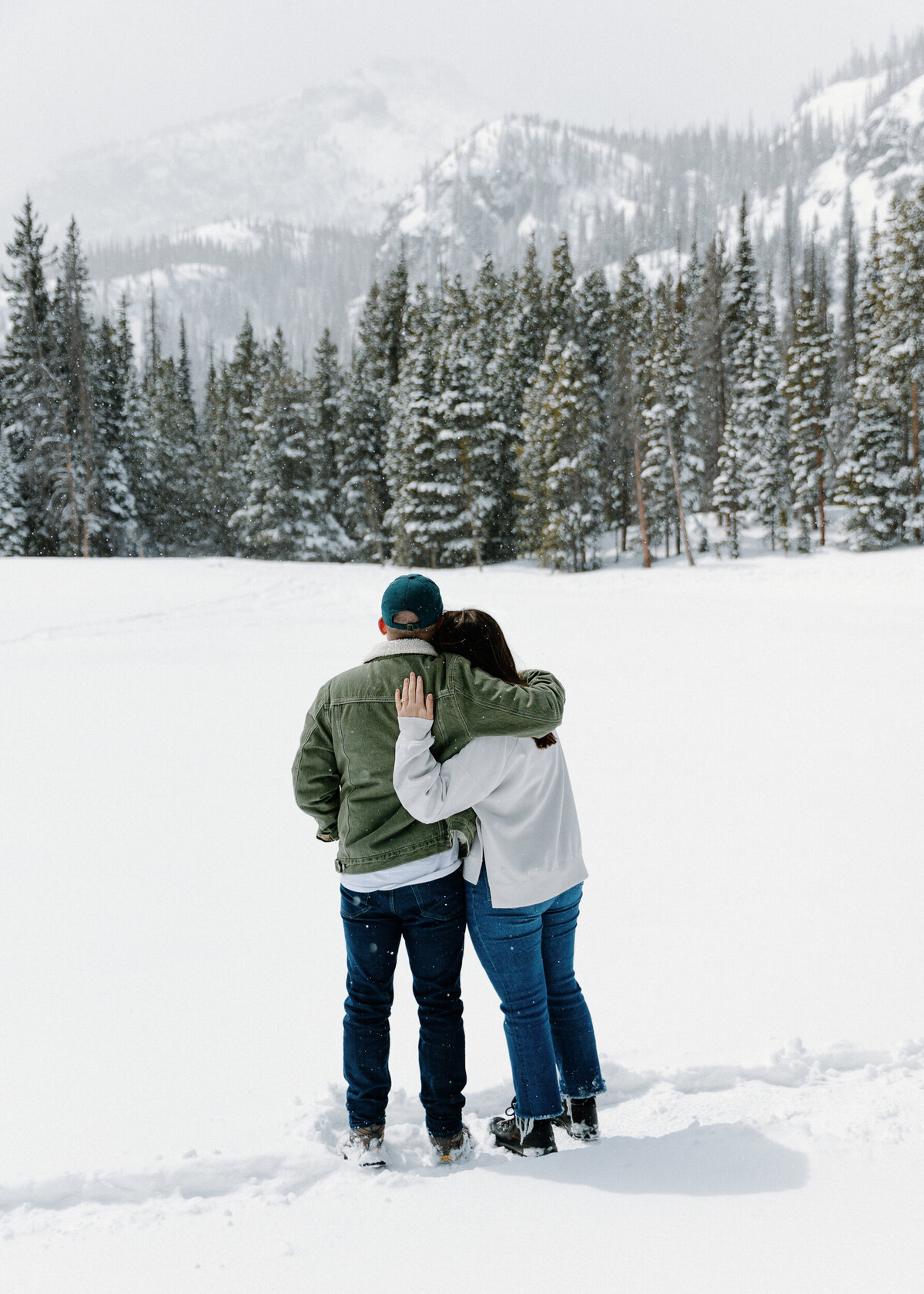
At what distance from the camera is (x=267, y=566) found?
1140 inches

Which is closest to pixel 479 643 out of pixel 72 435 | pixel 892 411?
pixel 892 411

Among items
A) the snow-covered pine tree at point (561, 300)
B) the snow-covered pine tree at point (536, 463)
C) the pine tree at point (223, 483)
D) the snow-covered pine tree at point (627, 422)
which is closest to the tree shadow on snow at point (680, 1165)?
the snow-covered pine tree at point (536, 463)

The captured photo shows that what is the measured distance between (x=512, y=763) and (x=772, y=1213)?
154 centimetres

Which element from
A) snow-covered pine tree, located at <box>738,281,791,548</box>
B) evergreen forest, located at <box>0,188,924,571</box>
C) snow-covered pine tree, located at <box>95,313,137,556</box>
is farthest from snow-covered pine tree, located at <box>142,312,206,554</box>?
snow-covered pine tree, located at <box>738,281,791,548</box>

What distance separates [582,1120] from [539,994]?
0.58 meters

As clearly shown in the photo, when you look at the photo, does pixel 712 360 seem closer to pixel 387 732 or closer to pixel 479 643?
pixel 479 643

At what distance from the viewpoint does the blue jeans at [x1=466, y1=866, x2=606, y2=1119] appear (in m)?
2.65

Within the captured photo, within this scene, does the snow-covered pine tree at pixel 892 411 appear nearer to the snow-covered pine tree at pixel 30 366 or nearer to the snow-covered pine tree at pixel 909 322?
the snow-covered pine tree at pixel 909 322

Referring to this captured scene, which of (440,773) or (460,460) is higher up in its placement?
(460,460)

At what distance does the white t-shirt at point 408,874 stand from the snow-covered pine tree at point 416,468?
110ft

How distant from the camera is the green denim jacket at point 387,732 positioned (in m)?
2.51

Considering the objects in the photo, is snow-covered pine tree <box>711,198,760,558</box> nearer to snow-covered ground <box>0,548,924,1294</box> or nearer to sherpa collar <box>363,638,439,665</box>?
snow-covered ground <box>0,548,924,1294</box>

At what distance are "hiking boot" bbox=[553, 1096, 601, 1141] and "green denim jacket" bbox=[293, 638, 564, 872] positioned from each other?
1109mm

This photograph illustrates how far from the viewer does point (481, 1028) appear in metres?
3.65
